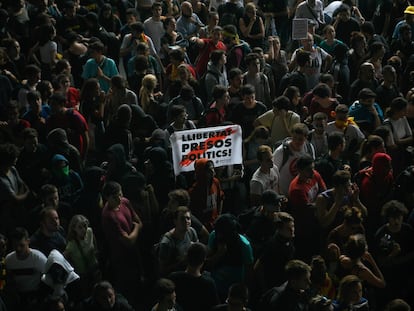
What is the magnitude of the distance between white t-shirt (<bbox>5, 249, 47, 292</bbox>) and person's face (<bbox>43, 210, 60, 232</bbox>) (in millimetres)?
307

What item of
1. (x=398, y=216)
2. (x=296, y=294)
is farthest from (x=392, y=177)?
(x=296, y=294)

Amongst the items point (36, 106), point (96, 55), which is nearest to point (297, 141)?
point (36, 106)

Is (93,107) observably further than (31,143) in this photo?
Yes

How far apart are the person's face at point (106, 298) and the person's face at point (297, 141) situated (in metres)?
3.19

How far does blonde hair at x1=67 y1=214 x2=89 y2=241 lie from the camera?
9.53m

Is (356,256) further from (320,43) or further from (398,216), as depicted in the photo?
(320,43)

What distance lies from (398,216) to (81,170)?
3.36 meters

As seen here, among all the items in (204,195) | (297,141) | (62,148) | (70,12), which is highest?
(70,12)

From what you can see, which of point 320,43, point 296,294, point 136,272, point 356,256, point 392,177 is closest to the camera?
point 296,294

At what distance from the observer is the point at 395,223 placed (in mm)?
9859

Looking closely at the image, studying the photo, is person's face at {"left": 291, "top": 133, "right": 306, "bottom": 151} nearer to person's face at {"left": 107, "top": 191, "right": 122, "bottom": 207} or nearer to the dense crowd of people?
the dense crowd of people

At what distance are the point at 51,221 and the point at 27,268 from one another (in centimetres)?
50

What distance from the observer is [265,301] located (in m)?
8.84

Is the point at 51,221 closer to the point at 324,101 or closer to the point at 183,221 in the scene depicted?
the point at 183,221
